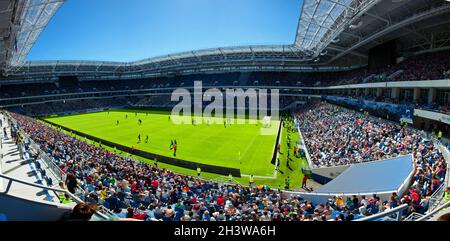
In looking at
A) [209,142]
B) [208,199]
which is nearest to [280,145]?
[209,142]

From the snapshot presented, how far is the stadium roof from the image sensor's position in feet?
75.6

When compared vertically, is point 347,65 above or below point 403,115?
above

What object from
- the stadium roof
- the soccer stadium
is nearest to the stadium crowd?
the soccer stadium

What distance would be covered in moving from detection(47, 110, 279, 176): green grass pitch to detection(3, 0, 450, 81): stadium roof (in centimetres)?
1477

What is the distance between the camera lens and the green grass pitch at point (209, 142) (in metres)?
23.4

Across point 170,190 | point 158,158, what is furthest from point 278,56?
point 170,190

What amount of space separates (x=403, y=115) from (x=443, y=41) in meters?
13.4

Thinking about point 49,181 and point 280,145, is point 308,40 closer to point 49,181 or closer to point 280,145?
point 280,145

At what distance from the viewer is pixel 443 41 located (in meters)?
29.2

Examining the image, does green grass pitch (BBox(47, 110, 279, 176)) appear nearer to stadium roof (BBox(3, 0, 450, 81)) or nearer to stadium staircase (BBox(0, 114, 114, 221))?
stadium staircase (BBox(0, 114, 114, 221))

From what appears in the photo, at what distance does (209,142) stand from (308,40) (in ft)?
88.2

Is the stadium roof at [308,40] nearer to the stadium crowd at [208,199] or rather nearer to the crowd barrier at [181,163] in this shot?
the stadium crowd at [208,199]

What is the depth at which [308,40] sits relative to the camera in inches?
1743
